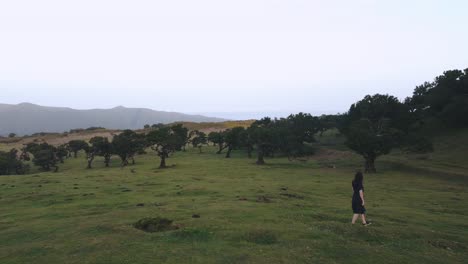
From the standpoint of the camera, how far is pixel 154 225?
18875 millimetres

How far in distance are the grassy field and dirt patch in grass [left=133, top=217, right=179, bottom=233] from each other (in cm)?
54

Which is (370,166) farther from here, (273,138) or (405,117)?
(405,117)

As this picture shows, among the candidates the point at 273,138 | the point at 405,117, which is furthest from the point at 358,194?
the point at 405,117

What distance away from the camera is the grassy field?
14.8 meters

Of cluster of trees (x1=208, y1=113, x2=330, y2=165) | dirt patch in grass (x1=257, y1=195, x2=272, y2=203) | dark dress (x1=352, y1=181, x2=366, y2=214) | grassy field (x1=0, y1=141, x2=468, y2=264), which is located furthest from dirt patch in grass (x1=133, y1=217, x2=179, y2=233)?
cluster of trees (x1=208, y1=113, x2=330, y2=165)

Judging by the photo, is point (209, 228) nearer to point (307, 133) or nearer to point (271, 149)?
point (271, 149)

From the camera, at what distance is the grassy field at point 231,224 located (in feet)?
48.6

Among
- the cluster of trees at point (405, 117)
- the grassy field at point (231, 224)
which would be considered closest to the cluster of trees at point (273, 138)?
the cluster of trees at point (405, 117)

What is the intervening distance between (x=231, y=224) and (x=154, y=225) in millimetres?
3902

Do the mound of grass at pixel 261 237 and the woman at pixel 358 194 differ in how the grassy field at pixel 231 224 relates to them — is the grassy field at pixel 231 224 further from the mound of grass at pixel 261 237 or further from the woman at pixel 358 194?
the woman at pixel 358 194

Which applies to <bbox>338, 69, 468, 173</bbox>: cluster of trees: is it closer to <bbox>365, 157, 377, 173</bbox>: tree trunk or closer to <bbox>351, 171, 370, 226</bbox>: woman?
<bbox>365, 157, 377, 173</bbox>: tree trunk

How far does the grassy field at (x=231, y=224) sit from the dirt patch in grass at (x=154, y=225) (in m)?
0.54

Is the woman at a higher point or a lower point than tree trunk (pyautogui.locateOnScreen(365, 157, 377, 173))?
higher

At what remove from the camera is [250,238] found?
54.1 ft
